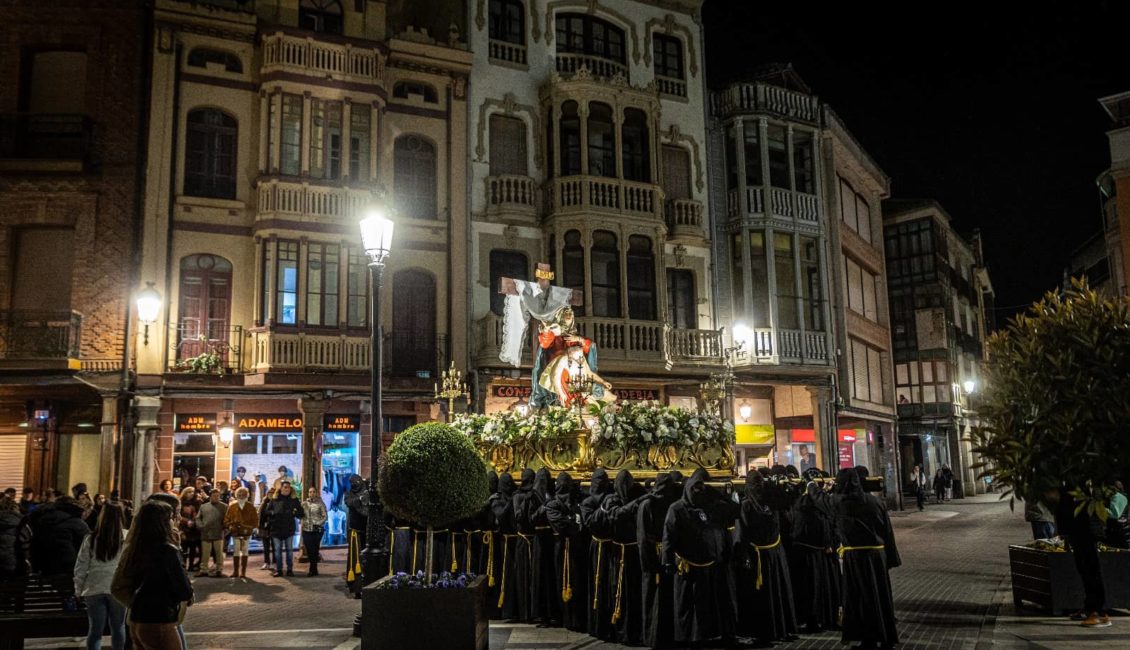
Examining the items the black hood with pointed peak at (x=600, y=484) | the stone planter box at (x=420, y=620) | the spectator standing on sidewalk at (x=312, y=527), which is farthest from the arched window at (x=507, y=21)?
the stone planter box at (x=420, y=620)

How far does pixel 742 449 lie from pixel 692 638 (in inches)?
748

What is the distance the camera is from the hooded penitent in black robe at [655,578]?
988 centimetres

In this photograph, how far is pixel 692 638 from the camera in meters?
9.62

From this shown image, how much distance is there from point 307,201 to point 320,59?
12.2 feet

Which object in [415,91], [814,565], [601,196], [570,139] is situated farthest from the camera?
[570,139]

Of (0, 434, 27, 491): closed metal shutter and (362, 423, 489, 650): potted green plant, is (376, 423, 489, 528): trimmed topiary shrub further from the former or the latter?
(0, 434, 27, 491): closed metal shutter

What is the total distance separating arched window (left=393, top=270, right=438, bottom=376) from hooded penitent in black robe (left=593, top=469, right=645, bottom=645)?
1356 centimetres

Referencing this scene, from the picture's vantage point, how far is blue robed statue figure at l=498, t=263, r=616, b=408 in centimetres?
1580

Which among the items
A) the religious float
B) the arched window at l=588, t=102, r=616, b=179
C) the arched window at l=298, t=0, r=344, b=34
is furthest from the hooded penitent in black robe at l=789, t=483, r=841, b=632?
the arched window at l=298, t=0, r=344, b=34

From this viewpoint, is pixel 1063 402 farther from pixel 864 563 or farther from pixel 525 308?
pixel 525 308

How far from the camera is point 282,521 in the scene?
56.9ft

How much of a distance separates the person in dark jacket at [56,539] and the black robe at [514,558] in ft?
16.8

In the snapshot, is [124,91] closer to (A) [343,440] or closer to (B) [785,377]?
(A) [343,440]

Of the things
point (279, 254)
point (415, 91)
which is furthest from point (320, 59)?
point (279, 254)
